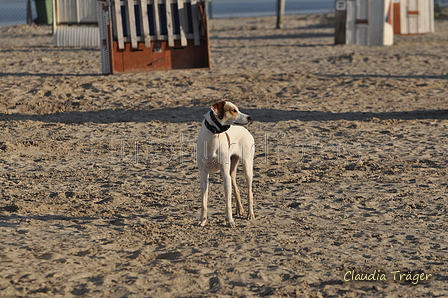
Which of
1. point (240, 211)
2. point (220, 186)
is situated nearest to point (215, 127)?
point (240, 211)

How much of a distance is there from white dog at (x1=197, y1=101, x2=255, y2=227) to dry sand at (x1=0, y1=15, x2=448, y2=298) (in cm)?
38

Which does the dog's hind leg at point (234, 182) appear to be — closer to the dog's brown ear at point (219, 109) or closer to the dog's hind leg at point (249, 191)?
the dog's hind leg at point (249, 191)

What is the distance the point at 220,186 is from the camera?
22.7 ft

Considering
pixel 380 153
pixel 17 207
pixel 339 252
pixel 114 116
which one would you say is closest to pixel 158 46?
pixel 114 116

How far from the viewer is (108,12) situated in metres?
14.0

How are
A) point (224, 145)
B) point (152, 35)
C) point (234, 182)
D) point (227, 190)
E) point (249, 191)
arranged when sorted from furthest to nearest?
1. point (152, 35)
2. point (234, 182)
3. point (249, 191)
4. point (227, 190)
5. point (224, 145)

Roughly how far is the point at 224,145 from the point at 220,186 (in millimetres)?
1618

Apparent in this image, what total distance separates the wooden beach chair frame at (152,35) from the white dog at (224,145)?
8.99 meters

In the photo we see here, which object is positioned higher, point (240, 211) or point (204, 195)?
point (204, 195)

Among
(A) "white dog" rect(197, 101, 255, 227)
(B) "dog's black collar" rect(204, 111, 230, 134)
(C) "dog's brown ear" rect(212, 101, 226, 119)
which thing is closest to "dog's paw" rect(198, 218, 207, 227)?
(A) "white dog" rect(197, 101, 255, 227)

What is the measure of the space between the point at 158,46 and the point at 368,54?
650 cm

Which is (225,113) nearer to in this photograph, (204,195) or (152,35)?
(204,195)

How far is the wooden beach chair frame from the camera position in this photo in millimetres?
14141

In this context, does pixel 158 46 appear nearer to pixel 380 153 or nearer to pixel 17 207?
pixel 380 153
